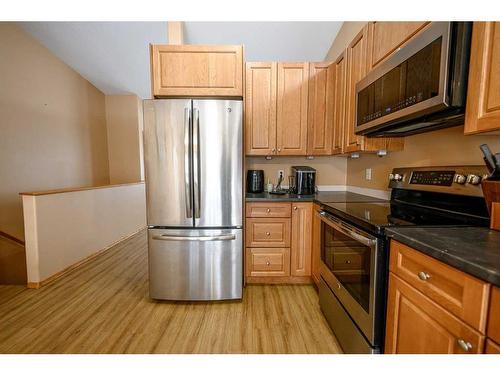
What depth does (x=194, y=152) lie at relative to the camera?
5.84 feet

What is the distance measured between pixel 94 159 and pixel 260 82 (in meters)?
4.49

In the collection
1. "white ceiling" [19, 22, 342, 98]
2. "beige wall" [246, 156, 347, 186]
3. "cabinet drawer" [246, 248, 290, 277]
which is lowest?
"cabinet drawer" [246, 248, 290, 277]

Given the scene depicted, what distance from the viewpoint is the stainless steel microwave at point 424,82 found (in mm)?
943

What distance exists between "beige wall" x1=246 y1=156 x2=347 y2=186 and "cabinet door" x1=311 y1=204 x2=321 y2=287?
2.49ft

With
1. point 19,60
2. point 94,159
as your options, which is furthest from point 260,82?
point 94,159

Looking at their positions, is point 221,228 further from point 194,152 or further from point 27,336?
point 27,336

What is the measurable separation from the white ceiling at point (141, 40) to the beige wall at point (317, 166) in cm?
151

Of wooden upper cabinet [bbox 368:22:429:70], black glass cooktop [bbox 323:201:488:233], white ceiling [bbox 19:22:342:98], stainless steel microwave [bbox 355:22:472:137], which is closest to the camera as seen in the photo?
stainless steel microwave [bbox 355:22:472:137]

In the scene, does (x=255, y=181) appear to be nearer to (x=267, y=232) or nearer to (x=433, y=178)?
(x=267, y=232)

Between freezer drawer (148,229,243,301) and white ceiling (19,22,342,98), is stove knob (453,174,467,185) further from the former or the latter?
white ceiling (19,22,342,98)

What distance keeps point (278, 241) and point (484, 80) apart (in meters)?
1.73

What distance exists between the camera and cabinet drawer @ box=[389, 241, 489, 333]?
62 centimetres

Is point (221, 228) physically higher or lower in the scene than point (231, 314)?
higher

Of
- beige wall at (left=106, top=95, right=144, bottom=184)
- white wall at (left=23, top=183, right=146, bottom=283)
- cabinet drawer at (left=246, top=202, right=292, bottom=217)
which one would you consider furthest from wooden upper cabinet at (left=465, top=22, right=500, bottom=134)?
beige wall at (left=106, top=95, right=144, bottom=184)
